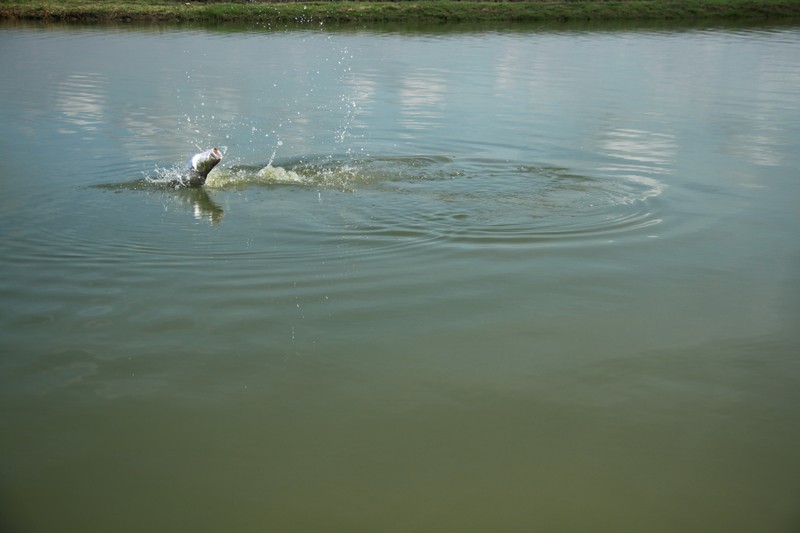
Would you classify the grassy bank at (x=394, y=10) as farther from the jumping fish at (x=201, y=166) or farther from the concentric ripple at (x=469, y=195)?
the jumping fish at (x=201, y=166)

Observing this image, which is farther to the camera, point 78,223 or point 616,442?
point 78,223

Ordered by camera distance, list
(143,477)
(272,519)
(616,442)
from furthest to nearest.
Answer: (616,442) → (143,477) → (272,519)

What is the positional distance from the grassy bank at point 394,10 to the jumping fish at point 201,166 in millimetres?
33110

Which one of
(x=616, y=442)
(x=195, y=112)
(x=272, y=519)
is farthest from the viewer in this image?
(x=195, y=112)

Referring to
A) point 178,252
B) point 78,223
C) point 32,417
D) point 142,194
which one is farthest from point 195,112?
point 32,417

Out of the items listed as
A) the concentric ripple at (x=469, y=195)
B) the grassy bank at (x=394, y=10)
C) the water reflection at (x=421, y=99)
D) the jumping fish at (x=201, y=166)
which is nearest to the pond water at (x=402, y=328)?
the concentric ripple at (x=469, y=195)

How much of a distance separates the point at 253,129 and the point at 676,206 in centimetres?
745

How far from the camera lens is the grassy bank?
41.3m

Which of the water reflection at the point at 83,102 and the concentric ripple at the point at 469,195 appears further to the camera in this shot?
the water reflection at the point at 83,102

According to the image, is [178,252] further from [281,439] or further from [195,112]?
[195,112]

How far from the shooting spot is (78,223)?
28.9 feet

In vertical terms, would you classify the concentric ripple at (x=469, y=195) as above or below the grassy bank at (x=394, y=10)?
below

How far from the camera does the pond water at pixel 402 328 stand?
4.29m

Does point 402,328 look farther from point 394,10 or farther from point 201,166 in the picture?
point 394,10
